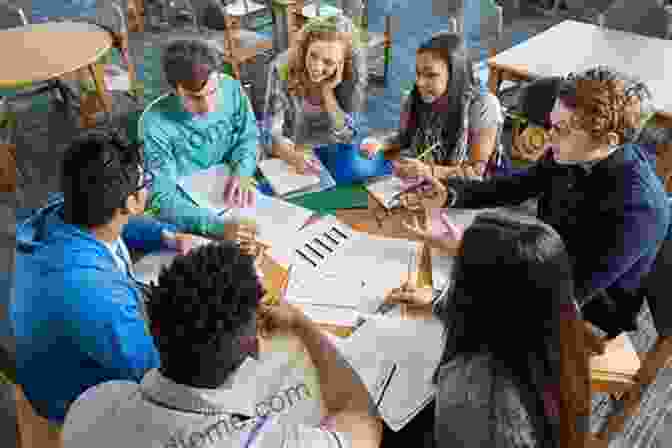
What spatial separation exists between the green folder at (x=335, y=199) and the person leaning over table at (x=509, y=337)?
725mm

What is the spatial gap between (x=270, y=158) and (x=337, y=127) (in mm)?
439

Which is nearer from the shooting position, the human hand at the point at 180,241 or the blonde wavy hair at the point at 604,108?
the blonde wavy hair at the point at 604,108

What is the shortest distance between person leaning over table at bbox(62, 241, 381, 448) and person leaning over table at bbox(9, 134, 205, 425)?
0.23 metres

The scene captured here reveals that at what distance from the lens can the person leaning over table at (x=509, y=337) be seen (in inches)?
37.9

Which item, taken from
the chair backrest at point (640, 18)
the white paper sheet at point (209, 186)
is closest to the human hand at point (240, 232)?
the white paper sheet at point (209, 186)

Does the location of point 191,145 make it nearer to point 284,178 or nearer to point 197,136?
point 197,136

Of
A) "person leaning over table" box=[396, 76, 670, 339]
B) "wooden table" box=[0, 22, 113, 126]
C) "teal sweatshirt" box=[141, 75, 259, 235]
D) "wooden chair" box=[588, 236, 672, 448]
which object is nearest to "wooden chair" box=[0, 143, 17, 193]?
"wooden table" box=[0, 22, 113, 126]

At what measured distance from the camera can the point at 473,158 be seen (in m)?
1.97

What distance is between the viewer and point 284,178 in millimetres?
1847

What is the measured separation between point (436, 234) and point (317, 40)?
0.98 meters

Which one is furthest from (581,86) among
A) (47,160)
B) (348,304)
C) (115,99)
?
(115,99)

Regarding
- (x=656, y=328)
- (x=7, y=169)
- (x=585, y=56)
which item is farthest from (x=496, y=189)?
(x=7, y=169)

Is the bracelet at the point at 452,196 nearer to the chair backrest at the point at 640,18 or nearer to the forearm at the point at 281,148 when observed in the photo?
the forearm at the point at 281,148

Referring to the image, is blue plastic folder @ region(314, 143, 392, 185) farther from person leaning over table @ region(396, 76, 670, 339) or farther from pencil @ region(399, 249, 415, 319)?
person leaning over table @ region(396, 76, 670, 339)
